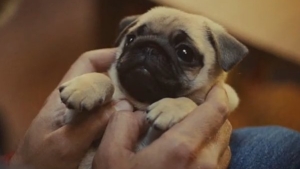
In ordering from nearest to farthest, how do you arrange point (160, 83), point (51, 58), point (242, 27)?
point (160, 83)
point (242, 27)
point (51, 58)

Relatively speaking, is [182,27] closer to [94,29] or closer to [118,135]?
[118,135]

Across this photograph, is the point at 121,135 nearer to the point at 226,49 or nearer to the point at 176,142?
the point at 176,142

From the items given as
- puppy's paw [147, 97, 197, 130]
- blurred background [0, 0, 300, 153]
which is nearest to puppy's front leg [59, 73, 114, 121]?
puppy's paw [147, 97, 197, 130]

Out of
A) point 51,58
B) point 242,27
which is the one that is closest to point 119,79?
point 242,27

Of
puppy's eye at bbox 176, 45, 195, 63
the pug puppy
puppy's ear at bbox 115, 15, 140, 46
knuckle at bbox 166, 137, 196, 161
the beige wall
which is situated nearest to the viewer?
knuckle at bbox 166, 137, 196, 161

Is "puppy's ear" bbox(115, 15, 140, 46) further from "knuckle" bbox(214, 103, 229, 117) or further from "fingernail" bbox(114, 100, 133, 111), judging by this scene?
"knuckle" bbox(214, 103, 229, 117)

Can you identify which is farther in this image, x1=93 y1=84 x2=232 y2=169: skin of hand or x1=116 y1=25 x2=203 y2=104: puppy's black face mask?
x1=116 y1=25 x2=203 y2=104: puppy's black face mask
